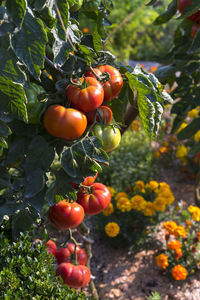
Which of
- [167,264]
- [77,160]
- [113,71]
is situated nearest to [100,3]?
[113,71]

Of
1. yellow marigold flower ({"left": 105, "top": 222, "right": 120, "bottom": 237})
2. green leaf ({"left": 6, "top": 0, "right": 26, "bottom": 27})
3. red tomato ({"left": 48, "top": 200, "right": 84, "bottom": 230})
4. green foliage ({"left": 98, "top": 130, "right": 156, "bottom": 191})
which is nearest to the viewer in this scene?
green leaf ({"left": 6, "top": 0, "right": 26, "bottom": 27})

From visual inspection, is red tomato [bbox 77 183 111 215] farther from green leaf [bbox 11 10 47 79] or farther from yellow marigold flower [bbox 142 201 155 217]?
yellow marigold flower [bbox 142 201 155 217]

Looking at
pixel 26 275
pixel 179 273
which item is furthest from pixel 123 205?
pixel 26 275

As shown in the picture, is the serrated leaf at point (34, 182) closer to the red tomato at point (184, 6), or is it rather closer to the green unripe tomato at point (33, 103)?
the green unripe tomato at point (33, 103)

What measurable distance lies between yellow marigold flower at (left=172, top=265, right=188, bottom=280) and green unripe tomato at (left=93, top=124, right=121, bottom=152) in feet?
4.64

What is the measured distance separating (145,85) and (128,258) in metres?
1.82

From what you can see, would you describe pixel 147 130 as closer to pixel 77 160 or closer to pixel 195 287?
pixel 77 160

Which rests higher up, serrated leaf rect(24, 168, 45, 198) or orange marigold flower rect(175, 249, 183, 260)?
serrated leaf rect(24, 168, 45, 198)

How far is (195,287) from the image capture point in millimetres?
2094

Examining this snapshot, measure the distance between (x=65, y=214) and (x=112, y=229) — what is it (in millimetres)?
1159

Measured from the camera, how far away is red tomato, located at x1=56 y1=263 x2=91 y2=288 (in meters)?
1.49

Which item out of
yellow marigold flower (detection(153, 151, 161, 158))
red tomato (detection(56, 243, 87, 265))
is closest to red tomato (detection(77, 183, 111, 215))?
red tomato (detection(56, 243, 87, 265))

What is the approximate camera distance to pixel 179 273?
199cm

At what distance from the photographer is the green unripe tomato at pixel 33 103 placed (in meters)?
0.72
